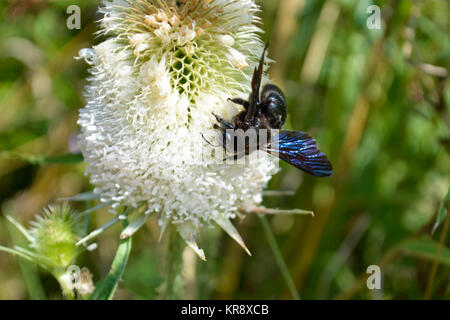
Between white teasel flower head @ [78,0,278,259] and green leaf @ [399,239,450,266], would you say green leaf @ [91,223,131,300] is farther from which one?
green leaf @ [399,239,450,266]

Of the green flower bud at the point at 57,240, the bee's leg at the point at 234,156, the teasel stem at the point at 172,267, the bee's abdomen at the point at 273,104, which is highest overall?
the bee's abdomen at the point at 273,104

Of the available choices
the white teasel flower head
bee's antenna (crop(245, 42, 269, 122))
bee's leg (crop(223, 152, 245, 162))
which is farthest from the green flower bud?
bee's antenna (crop(245, 42, 269, 122))

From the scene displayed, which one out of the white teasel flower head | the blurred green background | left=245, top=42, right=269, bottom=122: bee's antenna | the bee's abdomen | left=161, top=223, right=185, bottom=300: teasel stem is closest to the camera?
left=245, top=42, right=269, bottom=122: bee's antenna

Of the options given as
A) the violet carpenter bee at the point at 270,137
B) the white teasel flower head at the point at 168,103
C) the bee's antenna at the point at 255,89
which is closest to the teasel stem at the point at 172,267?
the white teasel flower head at the point at 168,103

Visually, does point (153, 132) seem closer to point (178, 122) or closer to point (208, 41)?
point (178, 122)

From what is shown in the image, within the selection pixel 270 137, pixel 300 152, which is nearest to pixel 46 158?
pixel 270 137

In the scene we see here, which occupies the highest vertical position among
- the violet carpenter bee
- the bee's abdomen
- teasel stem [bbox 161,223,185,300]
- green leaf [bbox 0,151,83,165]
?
the bee's abdomen

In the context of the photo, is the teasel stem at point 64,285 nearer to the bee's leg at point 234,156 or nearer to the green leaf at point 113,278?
the green leaf at point 113,278
